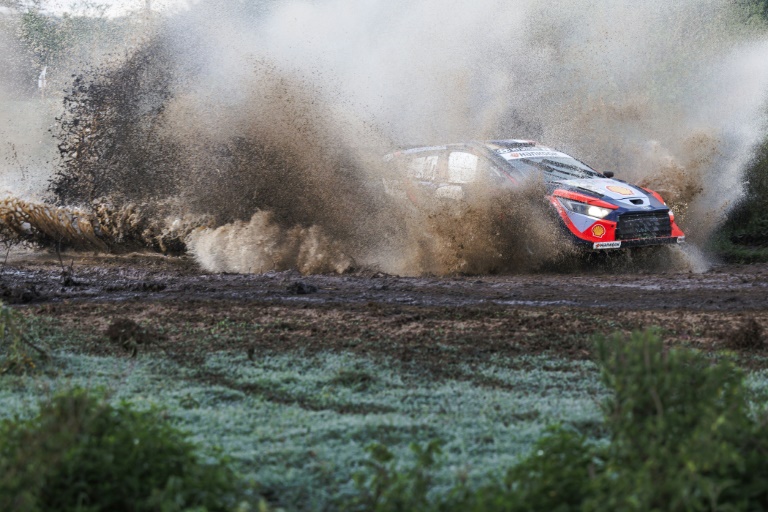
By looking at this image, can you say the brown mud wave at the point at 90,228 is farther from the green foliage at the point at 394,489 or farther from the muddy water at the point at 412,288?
the green foliage at the point at 394,489

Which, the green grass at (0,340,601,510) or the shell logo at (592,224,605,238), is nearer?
the green grass at (0,340,601,510)

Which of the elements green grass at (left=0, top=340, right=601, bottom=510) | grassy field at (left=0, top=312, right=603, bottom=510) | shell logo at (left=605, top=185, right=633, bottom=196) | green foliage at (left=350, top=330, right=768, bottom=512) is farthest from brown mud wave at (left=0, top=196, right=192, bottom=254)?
green foliage at (left=350, top=330, right=768, bottom=512)

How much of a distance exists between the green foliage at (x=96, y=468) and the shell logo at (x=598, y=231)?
897cm

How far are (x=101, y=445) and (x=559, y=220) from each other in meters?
9.39

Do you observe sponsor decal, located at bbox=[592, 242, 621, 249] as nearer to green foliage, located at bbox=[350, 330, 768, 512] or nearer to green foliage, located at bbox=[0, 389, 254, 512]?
green foliage, located at bbox=[350, 330, 768, 512]

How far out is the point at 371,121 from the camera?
1609 cm

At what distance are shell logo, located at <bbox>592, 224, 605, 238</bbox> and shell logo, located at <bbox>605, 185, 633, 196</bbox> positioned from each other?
2.75 ft

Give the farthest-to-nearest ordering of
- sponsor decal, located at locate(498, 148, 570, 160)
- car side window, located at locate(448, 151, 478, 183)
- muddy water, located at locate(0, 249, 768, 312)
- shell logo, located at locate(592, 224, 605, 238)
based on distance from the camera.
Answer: sponsor decal, located at locate(498, 148, 570, 160)
car side window, located at locate(448, 151, 478, 183)
shell logo, located at locate(592, 224, 605, 238)
muddy water, located at locate(0, 249, 768, 312)

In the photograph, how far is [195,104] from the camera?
15.6 metres

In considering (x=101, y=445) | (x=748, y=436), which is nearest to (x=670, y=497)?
(x=748, y=436)

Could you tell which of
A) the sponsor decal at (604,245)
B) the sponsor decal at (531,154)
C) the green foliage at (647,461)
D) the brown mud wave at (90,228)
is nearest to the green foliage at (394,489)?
the green foliage at (647,461)

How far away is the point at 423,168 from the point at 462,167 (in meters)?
0.62

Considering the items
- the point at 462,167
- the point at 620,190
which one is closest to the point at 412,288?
the point at 462,167

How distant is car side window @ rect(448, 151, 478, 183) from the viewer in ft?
43.1
